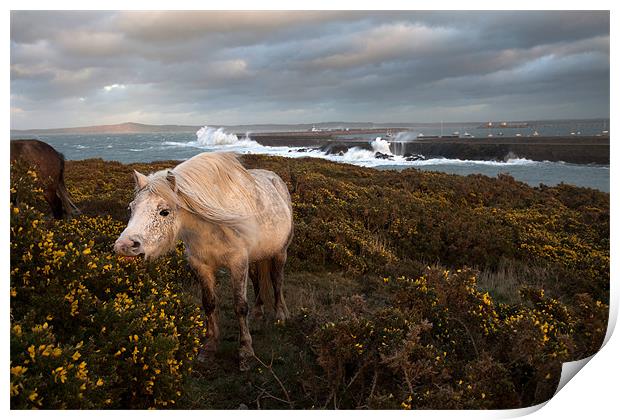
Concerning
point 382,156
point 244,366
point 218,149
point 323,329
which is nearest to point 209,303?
point 244,366

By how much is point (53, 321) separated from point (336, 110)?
3.43 metres

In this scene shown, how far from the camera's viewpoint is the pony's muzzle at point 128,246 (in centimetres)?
268

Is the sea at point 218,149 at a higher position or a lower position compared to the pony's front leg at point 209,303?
higher

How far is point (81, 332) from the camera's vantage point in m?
2.74

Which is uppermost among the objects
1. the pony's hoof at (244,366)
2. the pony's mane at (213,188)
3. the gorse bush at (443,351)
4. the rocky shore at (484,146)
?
the rocky shore at (484,146)

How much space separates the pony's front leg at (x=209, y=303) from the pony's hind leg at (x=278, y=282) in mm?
939

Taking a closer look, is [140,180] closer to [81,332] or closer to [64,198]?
[81,332]

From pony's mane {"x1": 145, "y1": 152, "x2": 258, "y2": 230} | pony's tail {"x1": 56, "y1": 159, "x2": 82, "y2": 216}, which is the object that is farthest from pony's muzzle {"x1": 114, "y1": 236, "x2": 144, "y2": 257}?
pony's tail {"x1": 56, "y1": 159, "x2": 82, "y2": 216}

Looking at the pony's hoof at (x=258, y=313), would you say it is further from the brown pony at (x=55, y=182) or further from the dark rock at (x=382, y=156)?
the brown pony at (x=55, y=182)

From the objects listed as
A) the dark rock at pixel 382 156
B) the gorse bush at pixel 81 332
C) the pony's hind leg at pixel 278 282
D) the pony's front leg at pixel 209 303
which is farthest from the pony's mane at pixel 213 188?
the dark rock at pixel 382 156

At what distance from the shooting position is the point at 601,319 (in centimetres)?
363

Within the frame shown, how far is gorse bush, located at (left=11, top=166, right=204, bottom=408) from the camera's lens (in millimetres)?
2287

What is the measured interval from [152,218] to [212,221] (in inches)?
20.2
